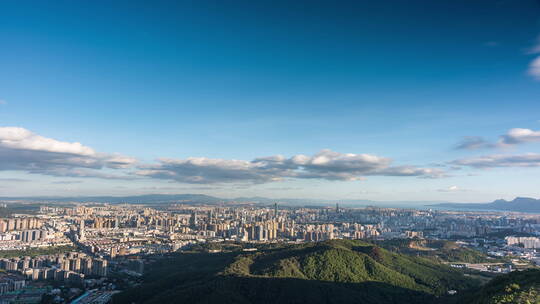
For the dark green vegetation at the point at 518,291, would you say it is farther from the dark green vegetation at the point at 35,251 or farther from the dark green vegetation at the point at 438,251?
the dark green vegetation at the point at 35,251

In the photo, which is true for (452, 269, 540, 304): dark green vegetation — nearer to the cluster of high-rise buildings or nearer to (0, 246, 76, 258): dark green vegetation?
the cluster of high-rise buildings

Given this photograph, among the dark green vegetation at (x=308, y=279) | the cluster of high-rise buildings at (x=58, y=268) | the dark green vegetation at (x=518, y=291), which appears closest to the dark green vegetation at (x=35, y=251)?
the cluster of high-rise buildings at (x=58, y=268)

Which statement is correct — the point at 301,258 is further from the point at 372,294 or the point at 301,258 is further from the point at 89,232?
the point at 89,232

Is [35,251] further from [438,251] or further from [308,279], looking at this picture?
[438,251]

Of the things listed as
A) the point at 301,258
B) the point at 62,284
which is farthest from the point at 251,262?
the point at 62,284

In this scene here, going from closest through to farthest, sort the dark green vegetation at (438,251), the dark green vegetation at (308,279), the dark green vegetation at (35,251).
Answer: the dark green vegetation at (308,279) → the dark green vegetation at (35,251) → the dark green vegetation at (438,251)

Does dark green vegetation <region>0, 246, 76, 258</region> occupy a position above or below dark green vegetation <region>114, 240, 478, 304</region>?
below

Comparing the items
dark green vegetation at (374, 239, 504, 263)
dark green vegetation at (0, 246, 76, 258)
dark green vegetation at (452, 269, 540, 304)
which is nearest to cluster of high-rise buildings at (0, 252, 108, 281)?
dark green vegetation at (0, 246, 76, 258)
